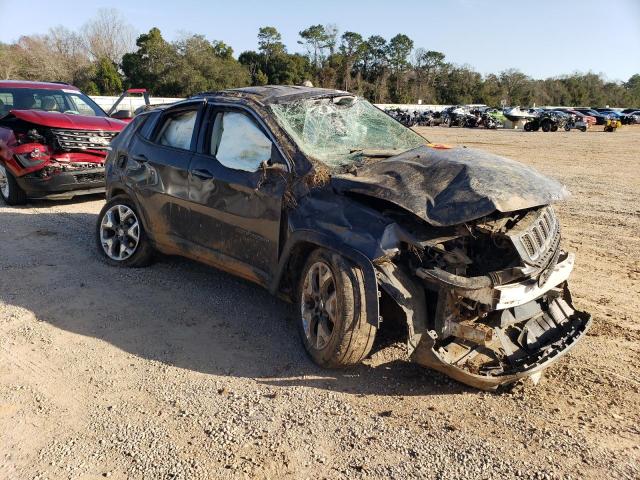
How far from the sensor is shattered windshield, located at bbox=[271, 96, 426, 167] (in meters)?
4.23

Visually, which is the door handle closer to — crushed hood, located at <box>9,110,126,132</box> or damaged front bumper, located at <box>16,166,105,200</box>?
damaged front bumper, located at <box>16,166,105,200</box>

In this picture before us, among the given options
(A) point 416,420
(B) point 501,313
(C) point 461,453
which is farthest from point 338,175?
(C) point 461,453

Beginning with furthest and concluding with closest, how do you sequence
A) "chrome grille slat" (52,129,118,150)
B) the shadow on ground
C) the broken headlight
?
1. "chrome grille slat" (52,129,118,150)
2. the broken headlight
3. the shadow on ground

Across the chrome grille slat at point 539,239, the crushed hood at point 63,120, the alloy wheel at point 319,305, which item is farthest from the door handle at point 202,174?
the crushed hood at point 63,120

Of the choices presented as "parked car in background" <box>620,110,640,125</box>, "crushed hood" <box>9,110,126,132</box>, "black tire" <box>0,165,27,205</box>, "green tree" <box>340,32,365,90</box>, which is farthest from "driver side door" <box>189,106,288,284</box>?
"green tree" <box>340,32,365,90</box>

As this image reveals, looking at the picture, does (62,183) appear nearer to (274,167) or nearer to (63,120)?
(63,120)

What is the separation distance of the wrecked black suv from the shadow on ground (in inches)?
11.5

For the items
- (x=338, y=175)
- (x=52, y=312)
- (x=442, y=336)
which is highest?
(x=338, y=175)

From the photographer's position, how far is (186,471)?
280 cm

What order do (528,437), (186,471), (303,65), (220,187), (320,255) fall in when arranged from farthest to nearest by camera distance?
(303,65) < (220,187) < (320,255) < (528,437) < (186,471)

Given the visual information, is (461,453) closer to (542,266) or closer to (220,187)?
(542,266)

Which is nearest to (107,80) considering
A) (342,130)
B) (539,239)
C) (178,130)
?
(178,130)

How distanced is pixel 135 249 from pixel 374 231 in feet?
10.4

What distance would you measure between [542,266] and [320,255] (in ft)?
4.63
